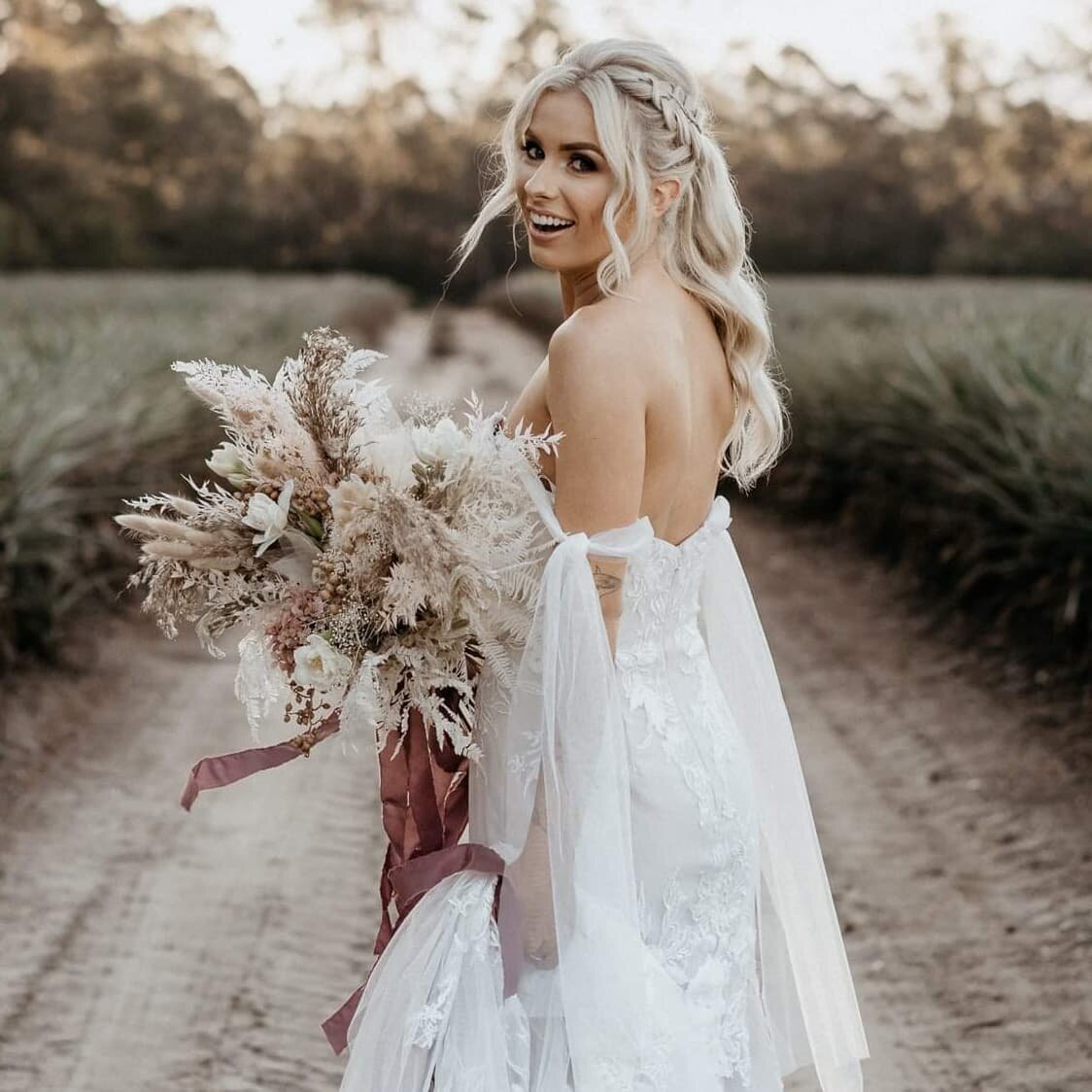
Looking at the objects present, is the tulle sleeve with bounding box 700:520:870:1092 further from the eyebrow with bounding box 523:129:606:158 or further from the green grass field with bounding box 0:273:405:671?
the green grass field with bounding box 0:273:405:671

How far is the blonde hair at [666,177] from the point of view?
217 centimetres

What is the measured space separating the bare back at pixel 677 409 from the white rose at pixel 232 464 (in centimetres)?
41

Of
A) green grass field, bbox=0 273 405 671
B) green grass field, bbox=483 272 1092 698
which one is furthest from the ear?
green grass field, bbox=0 273 405 671

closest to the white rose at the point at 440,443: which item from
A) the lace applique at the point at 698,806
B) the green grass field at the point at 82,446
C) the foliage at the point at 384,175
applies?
the lace applique at the point at 698,806

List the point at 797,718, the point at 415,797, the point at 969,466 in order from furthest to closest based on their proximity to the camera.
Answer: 1. the point at 969,466
2. the point at 797,718
3. the point at 415,797

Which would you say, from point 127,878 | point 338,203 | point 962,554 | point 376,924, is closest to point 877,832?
point 376,924

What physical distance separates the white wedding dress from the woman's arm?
0.07 m

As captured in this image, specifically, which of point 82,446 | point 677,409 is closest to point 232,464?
point 677,409

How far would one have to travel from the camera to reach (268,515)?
6.68 feet

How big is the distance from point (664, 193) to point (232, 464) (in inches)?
30.3

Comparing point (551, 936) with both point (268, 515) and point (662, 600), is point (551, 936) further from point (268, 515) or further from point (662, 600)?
point (268, 515)

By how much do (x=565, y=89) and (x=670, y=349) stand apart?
42cm

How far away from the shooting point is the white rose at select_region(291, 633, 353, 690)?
2031mm

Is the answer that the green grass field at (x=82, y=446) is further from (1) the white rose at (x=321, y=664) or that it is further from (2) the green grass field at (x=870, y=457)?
(1) the white rose at (x=321, y=664)
